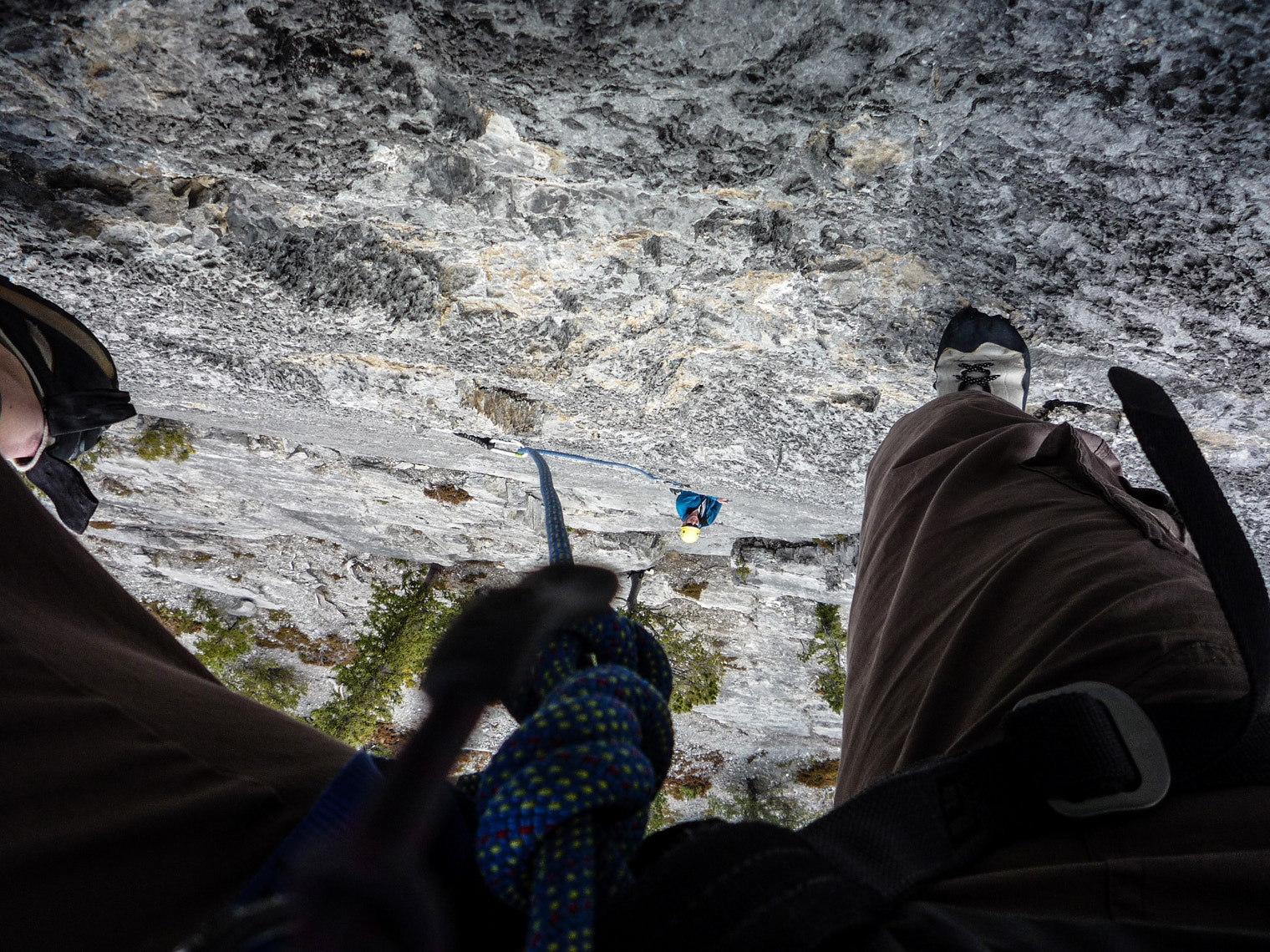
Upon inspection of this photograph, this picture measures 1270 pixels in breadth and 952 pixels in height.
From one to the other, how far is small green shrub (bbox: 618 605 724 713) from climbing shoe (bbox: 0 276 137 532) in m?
2.44

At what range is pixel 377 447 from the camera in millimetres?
2680

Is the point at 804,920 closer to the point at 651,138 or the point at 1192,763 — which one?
the point at 1192,763

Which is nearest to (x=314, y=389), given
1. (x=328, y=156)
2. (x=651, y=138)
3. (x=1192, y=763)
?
(x=328, y=156)

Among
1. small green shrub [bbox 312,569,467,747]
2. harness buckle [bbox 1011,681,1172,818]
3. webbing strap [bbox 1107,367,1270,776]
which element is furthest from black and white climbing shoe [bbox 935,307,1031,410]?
small green shrub [bbox 312,569,467,747]

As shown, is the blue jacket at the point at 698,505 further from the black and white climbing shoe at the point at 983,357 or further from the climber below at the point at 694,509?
the black and white climbing shoe at the point at 983,357

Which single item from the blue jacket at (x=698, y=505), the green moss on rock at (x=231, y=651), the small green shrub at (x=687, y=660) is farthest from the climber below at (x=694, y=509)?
the green moss on rock at (x=231, y=651)

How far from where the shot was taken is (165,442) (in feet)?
9.09

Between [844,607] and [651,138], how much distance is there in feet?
9.16

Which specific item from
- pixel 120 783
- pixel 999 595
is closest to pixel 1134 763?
pixel 999 595

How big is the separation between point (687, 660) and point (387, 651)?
5.94 feet

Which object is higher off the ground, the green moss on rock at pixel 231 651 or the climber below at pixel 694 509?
the climber below at pixel 694 509

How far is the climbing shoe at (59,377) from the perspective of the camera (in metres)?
1.59

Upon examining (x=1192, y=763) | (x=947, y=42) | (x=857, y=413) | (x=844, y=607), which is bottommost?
(x=1192, y=763)

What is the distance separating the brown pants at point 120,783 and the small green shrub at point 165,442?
233 centimetres
